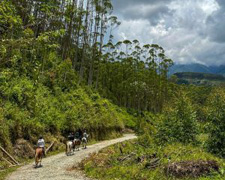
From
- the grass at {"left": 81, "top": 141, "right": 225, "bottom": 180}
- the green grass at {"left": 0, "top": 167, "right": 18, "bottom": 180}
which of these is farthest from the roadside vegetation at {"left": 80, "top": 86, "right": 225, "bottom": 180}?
the green grass at {"left": 0, "top": 167, "right": 18, "bottom": 180}

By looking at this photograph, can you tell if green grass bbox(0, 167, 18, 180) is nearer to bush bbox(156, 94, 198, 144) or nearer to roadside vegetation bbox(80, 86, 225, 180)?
roadside vegetation bbox(80, 86, 225, 180)

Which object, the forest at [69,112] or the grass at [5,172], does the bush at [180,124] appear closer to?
the forest at [69,112]

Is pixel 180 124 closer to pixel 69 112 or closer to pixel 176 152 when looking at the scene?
pixel 176 152

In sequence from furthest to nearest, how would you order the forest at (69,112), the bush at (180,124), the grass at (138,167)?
the bush at (180,124) < the grass at (138,167) < the forest at (69,112)

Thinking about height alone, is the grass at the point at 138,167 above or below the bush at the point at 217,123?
below

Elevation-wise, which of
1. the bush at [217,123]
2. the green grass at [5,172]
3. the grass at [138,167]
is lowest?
the green grass at [5,172]

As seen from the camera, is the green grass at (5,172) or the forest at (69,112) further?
the green grass at (5,172)

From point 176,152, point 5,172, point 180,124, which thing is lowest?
point 5,172

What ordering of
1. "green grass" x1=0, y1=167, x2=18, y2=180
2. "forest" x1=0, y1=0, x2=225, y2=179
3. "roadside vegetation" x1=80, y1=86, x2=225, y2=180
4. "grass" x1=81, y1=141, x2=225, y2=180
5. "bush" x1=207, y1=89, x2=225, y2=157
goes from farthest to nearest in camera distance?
"bush" x1=207, y1=89, x2=225, y2=157 → "green grass" x1=0, y1=167, x2=18, y2=180 → "roadside vegetation" x1=80, y1=86, x2=225, y2=180 → "grass" x1=81, y1=141, x2=225, y2=180 → "forest" x1=0, y1=0, x2=225, y2=179

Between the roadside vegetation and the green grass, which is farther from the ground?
the roadside vegetation

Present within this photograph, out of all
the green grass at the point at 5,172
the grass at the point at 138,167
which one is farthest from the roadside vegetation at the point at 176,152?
the green grass at the point at 5,172

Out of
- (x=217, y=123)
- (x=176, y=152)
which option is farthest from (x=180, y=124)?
(x=176, y=152)

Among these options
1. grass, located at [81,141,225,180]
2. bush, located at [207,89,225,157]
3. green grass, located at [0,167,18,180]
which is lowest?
green grass, located at [0,167,18,180]

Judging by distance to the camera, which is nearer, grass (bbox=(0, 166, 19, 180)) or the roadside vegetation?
the roadside vegetation
